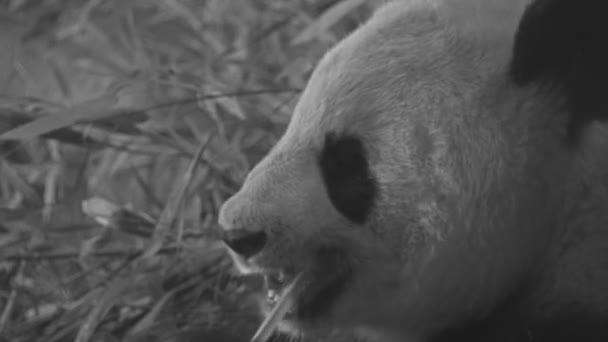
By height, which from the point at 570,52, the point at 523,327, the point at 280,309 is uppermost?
the point at 570,52

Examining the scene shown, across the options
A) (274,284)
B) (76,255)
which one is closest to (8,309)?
(76,255)

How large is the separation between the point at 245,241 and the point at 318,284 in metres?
0.14

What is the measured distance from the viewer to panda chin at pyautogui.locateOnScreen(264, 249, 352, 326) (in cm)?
176

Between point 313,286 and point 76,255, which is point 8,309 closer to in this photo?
point 76,255

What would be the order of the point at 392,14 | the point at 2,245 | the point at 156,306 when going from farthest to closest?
the point at 2,245 → the point at 156,306 → the point at 392,14

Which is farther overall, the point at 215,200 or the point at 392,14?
the point at 215,200

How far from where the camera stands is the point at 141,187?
9.33ft

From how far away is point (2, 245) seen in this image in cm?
258

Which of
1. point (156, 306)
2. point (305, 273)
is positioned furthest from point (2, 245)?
point (305, 273)

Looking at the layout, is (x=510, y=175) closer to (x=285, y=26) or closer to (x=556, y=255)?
(x=556, y=255)

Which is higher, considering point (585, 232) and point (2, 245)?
point (2, 245)

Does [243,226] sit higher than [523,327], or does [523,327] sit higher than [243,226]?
[243,226]

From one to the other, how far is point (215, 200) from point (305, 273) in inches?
38.3

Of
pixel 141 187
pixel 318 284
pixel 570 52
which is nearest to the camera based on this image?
pixel 570 52
